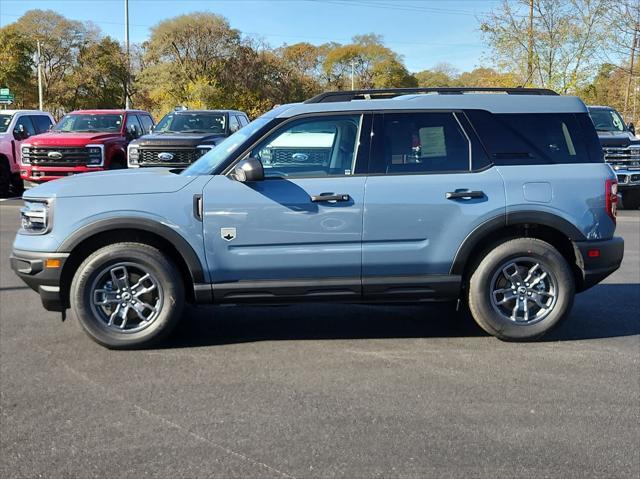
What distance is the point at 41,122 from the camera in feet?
59.8

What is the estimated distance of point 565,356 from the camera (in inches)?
203

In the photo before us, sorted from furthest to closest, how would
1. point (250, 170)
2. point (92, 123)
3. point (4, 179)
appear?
point (4, 179) < point (92, 123) < point (250, 170)

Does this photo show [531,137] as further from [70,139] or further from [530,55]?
[530,55]

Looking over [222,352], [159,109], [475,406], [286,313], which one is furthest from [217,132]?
[159,109]

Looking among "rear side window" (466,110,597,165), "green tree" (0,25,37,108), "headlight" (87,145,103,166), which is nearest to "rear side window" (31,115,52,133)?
"headlight" (87,145,103,166)

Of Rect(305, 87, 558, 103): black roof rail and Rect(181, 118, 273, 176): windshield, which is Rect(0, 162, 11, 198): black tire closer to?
Rect(181, 118, 273, 176): windshield

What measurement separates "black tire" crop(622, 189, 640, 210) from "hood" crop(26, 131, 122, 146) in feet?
38.1

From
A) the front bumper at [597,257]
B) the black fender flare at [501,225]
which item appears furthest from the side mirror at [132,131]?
the front bumper at [597,257]

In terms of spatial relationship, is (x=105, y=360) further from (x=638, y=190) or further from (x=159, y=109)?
(x=159, y=109)

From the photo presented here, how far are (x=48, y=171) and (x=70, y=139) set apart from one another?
0.85 metres

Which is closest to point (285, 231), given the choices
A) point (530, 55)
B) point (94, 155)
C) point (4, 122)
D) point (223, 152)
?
point (223, 152)

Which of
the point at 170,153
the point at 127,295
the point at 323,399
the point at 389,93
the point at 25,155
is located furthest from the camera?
the point at 25,155

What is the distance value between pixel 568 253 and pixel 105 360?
3.69 metres

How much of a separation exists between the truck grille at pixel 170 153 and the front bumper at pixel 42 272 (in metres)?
8.61
